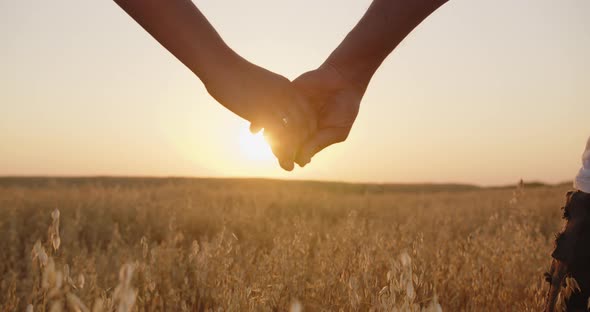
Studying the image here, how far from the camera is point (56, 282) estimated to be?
2.55 ft

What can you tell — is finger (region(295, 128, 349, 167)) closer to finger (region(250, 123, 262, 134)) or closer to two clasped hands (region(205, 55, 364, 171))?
two clasped hands (region(205, 55, 364, 171))

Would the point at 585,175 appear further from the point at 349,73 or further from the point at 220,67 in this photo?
the point at 220,67

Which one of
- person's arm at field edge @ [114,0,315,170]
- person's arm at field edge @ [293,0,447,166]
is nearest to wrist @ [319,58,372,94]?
person's arm at field edge @ [293,0,447,166]

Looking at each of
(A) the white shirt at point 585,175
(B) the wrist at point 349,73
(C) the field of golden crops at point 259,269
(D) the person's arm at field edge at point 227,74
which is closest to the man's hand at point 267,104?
(D) the person's arm at field edge at point 227,74

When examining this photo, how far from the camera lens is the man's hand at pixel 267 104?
5.95 feet

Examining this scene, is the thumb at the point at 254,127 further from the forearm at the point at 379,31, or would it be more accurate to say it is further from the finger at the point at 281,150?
the forearm at the point at 379,31

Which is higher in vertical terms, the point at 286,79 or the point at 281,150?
the point at 286,79

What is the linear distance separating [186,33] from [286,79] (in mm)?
488

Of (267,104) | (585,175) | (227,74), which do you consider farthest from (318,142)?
(585,175)

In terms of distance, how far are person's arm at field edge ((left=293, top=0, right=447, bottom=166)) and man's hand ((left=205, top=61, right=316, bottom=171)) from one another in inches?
3.3

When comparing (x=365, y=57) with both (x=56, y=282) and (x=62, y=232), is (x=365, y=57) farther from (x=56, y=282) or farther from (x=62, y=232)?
(x=62, y=232)

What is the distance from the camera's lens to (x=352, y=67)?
1.89 meters

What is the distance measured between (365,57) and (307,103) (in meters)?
0.30

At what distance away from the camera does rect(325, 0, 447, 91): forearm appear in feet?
5.62
